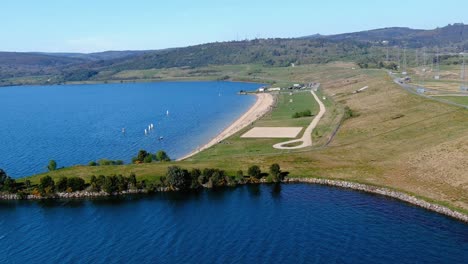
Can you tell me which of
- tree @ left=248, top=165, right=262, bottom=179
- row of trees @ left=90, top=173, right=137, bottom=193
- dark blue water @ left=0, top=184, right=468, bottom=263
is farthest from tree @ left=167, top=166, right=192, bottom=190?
tree @ left=248, top=165, right=262, bottom=179

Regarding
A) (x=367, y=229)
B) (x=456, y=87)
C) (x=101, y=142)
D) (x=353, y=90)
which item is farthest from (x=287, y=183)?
(x=353, y=90)

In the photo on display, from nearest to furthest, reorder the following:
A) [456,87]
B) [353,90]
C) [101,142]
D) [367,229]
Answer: [367,229]
[101,142]
[456,87]
[353,90]

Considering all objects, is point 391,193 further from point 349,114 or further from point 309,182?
point 349,114

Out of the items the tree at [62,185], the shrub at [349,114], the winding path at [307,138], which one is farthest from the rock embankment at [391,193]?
the shrub at [349,114]

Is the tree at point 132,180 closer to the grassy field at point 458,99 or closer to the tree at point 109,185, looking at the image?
the tree at point 109,185

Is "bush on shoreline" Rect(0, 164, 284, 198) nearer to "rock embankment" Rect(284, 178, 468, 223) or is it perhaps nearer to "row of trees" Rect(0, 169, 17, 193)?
"row of trees" Rect(0, 169, 17, 193)

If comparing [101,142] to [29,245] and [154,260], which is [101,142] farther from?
[154,260]
